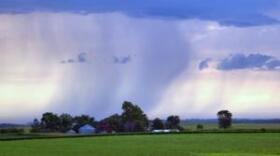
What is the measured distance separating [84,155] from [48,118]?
135844 millimetres

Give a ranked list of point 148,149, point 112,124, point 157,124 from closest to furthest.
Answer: point 148,149
point 112,124
point 157,124

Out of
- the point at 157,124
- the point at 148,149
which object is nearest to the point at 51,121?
the point at 157,124

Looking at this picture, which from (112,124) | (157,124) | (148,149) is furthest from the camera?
(157,124)

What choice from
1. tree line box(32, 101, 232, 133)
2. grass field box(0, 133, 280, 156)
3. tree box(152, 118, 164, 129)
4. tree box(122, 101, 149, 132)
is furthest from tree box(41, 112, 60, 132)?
grass field box(0, 133, 280, 156)

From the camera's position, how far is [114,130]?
184 metres

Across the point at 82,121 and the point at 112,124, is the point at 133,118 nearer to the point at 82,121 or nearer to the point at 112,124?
the point at 112,124

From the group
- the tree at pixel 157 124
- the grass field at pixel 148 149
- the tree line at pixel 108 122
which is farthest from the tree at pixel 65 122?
the grass field at pixel 148 149

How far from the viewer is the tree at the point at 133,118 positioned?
186125mm

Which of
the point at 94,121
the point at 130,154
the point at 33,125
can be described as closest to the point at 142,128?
the point at 94,121

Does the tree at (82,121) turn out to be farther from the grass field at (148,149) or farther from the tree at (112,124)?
the grass field at (148,149)

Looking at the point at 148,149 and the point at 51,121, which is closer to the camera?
the point at 148,149

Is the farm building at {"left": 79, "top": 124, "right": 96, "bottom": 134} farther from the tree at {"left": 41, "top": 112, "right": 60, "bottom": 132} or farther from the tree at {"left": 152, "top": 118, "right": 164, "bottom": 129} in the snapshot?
the tree at {"left": 152, "top": 118, "right": 164, "bottom": 129}

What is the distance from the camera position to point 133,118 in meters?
188

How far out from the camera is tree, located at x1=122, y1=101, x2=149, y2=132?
611 ft
